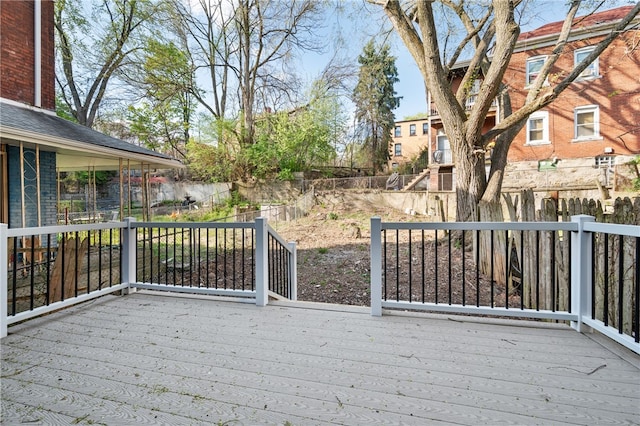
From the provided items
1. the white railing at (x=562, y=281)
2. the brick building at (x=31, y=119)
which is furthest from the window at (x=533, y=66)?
the brick building at (x=31, y=119)

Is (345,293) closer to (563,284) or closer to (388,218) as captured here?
(563,284)

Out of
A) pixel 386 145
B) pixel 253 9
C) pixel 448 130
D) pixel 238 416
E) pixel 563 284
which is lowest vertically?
pixel 238 416

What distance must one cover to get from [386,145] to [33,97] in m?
22.7

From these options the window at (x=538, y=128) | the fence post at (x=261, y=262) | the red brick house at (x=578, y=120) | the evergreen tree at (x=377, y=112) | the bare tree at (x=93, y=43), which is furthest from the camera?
the evergreen tree at (x=377, y=112)

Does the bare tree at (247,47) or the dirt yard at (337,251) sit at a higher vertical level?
the bare tree at (247,47)

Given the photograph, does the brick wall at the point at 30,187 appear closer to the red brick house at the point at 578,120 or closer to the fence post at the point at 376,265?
the fence post at the point at 376,265

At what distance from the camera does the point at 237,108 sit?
69.2ft

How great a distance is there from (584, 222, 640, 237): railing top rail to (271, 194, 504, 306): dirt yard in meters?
2.65

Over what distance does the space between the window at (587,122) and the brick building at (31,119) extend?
18.2m

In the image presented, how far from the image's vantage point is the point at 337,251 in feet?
30.6

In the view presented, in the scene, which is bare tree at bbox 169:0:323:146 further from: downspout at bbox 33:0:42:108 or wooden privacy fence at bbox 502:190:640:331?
wooden privacy fence at bbox 502:190:640:331

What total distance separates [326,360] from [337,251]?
7015mm

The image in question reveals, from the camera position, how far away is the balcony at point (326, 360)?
5.86ft

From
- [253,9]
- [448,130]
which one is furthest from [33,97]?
[253,9]
